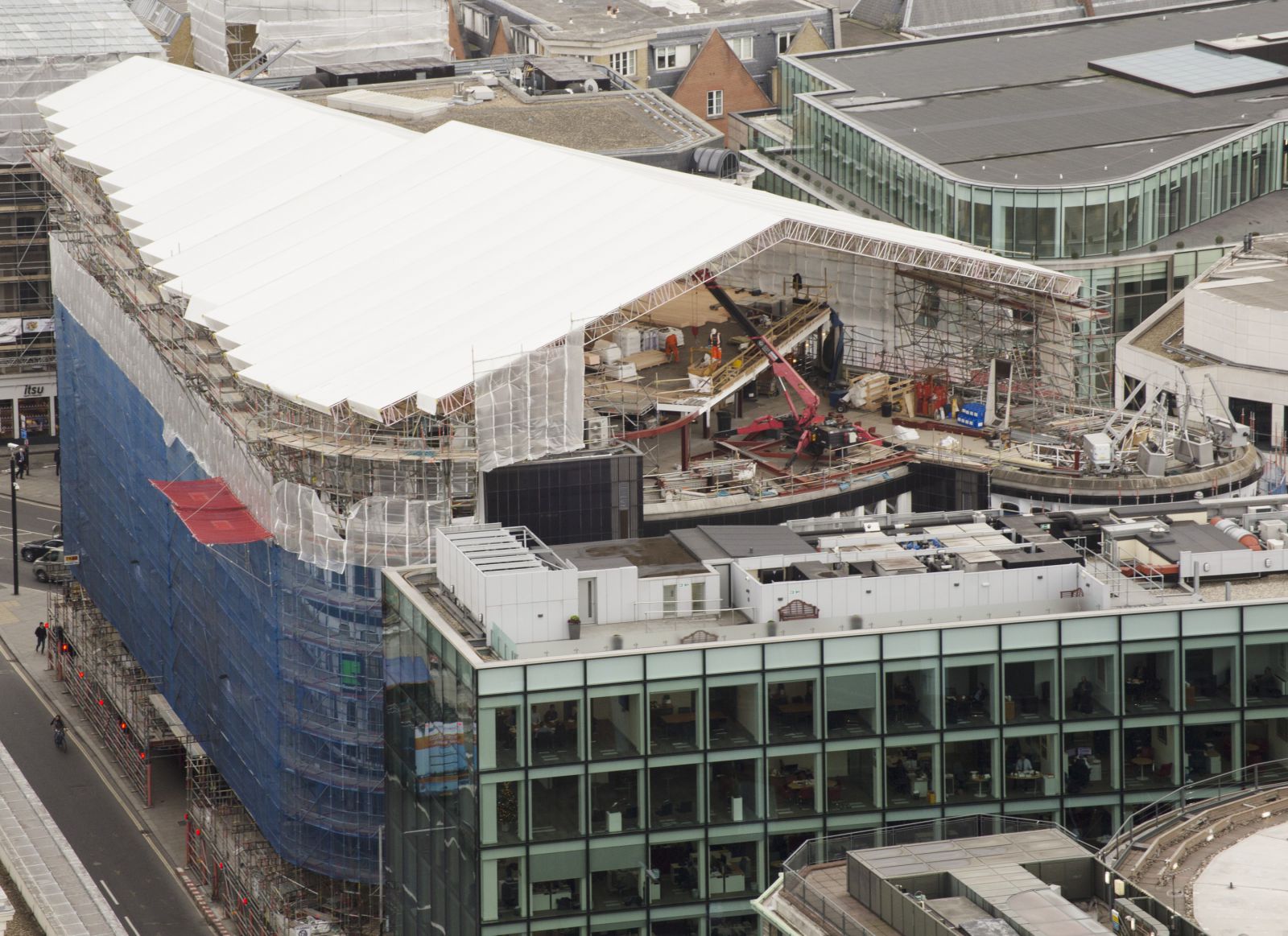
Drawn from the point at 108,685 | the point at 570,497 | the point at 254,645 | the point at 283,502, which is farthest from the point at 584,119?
the point at 283,502

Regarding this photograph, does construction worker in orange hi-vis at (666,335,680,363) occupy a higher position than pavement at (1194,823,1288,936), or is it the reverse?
pavement at (1194,823,1288,936)

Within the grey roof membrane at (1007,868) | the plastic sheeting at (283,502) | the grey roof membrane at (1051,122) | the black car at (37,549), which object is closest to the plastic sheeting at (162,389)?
the plastic sheeting at (283,502)

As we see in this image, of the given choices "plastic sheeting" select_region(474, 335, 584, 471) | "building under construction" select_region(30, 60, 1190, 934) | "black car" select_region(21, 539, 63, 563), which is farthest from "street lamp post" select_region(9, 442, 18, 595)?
"plastic sheeting" select_region(474, 335, 584, 471)

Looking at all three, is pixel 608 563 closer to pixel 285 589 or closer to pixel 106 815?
pixel 285 589

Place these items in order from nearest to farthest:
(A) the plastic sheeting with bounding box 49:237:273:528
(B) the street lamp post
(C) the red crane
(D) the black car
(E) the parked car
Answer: (A) the plastic sheeting with bounding box 49:237:273:528
(C) the red crane
(B) the street lamp post
(E) the parked car
(D) the black car

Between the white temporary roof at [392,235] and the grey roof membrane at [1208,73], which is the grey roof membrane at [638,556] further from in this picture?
the grey roof membrane at [1208,73]

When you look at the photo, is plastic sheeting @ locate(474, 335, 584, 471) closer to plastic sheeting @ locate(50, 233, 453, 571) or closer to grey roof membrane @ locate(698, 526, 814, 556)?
plastic sheeting @ locate(50, 233, 453, 571)
